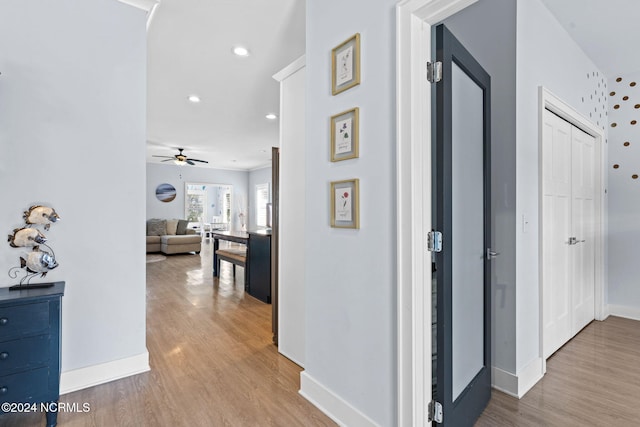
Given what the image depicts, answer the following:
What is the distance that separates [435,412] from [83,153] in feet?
8.63

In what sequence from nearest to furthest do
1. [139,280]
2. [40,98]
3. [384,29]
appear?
[384,29]
[40,98]
[139,280]

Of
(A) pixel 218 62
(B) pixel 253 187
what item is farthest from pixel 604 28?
(B) pixel 253 187

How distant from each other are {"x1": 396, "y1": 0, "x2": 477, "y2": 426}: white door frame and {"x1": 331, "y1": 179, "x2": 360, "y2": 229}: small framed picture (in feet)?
0.94

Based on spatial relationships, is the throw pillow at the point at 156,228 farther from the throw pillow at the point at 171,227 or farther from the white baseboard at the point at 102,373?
the white baseboard at the point at 102,373

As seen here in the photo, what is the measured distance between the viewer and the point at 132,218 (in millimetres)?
2340

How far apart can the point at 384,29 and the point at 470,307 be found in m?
1.54

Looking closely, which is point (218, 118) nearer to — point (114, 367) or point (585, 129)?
point (114, 367)

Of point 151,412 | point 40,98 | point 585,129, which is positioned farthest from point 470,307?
point 40,98

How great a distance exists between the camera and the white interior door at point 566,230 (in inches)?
98.9

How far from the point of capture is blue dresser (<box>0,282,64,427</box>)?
163 cm

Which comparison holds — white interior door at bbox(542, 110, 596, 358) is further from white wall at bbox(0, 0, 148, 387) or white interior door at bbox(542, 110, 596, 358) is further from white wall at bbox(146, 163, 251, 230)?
white wall at bbox(146, 163, 251, 230)

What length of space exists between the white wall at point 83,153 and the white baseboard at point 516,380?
2492 millimetres

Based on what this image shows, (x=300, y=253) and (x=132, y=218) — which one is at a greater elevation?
(x=132, y=218)

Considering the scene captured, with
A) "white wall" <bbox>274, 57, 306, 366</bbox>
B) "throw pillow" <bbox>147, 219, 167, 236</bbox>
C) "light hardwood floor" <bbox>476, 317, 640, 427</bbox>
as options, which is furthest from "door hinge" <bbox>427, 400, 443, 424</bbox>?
"throw pillow" <bbox>147, 219, 167, 236</bbox>
